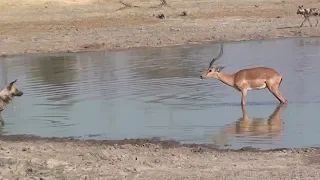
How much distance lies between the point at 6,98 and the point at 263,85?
4846 mm

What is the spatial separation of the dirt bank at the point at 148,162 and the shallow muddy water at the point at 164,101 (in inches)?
40.8

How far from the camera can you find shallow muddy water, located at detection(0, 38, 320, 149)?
1329 centimetres

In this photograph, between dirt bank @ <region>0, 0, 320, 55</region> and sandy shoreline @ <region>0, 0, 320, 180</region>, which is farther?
dirt bank @ <region>0, 0, 320, 55</region>

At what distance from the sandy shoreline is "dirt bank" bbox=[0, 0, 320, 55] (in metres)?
0.04

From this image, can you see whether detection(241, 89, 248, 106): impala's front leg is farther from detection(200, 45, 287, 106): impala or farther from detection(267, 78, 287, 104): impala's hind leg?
detection(267, 78, 287, 104): impala's hind leg

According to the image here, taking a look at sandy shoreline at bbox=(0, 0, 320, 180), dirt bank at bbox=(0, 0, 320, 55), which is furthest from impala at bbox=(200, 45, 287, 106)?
dirt bank at bbox=(0, 0, 320, 55)

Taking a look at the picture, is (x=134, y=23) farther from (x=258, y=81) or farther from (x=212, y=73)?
(x=258, y=81)

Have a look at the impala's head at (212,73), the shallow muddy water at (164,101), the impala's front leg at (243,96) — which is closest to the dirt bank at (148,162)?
the shallow muddy water at (164,101)

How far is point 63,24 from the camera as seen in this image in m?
33.9

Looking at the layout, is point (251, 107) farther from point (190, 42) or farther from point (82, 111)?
point (190, 42)

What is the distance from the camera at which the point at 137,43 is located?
28891mm

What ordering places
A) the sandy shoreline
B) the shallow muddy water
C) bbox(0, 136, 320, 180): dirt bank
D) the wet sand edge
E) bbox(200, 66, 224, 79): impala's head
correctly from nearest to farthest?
1. bbox(0, 136, 320, 180): dirt bank
2. the sandy shoreline
3. the wet sand edge
4. the shallow muddy water
5. bbox(200, 66, 224, 79): impala's head

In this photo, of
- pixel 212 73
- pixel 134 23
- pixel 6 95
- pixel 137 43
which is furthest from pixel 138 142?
pixel 134 23

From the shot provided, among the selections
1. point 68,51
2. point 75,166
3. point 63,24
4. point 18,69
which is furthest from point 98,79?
point 63,24
